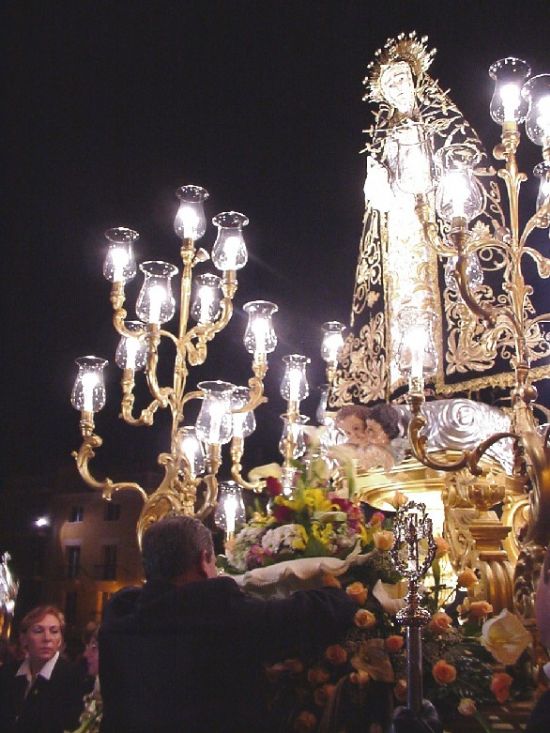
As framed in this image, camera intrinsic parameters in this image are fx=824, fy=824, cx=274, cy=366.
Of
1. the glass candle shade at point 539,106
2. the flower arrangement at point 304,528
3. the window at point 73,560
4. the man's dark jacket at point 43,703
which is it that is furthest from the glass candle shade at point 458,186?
the window at point 73,560

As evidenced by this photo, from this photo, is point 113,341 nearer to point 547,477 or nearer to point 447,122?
point 447,122

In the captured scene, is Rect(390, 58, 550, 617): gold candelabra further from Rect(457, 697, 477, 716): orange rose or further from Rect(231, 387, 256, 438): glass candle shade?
Rect(231, 387, 256, 438): glass candle shade

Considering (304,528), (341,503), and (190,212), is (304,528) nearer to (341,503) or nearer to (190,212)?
(341,503)

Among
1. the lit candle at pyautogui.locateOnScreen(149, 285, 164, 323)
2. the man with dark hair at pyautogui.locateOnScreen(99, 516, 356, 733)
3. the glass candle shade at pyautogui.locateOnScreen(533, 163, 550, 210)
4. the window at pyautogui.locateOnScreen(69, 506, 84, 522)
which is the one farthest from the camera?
the window at pyautogui.locateOnScreen(69, 506, 84, 522)

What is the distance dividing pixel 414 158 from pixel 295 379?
2165 millimetres

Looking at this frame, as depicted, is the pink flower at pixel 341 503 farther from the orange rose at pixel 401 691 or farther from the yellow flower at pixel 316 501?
the orange rose at pixel 401 691

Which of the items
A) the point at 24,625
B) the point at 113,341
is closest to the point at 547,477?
the point at 24,625

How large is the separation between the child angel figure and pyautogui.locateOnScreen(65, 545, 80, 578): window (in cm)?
2460

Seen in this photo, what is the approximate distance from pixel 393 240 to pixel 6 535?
1003 inches

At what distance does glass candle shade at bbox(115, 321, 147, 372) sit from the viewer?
5793 millimetres

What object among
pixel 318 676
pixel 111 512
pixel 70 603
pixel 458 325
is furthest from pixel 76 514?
pixel 318 676

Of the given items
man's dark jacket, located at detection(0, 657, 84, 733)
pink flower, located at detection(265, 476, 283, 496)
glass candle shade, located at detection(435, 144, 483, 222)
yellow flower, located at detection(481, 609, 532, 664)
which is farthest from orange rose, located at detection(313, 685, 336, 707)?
glass candle shade, located at detection(435, 144, 483, 222)

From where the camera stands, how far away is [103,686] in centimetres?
239

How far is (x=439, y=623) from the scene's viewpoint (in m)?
2.43
